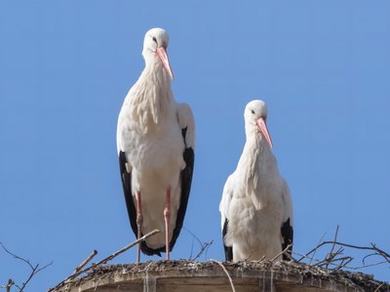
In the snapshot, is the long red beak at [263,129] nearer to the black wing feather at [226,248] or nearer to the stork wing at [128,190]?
the black wing feather at [226,248]

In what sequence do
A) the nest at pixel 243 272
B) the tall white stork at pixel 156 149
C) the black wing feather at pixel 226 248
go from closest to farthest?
the nest at pixel 243 272
the tall white stork at pixel 156 149
the black wing feather at pixel 226 248

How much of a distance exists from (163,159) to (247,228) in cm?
86

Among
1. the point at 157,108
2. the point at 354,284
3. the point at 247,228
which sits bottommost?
the point at 354,284

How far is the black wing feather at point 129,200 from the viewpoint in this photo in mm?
11898

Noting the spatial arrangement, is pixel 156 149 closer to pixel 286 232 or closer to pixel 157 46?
pixel 157 46

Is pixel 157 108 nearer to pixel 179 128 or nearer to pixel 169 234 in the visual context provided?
pixel 179 128

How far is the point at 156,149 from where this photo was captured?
11.7m

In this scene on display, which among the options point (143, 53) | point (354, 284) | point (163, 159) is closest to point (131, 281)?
point (354, 284)

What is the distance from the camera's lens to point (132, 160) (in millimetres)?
11781

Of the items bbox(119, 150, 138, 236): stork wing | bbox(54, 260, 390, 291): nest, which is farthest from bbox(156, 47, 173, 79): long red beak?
bbox(54, 260, 390, 291): nest

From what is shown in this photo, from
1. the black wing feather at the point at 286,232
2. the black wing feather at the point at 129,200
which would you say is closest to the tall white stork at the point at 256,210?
the black wing feather at the point at 286,232

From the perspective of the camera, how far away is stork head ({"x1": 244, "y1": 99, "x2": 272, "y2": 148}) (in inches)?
483

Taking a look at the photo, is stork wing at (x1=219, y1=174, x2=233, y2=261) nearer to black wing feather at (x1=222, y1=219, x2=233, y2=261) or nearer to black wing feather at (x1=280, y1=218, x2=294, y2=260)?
black wing feather at (x1=222, y1=219, x2=233, y2=261)

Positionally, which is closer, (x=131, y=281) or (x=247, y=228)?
(x=131, y=281)
